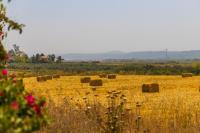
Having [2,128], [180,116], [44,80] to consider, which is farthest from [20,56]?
[44,80]

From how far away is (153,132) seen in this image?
899 centimetres

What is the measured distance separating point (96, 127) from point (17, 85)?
529 cm

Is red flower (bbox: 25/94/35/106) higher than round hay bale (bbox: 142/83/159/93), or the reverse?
red flower (bbox: 25/94/35/106)

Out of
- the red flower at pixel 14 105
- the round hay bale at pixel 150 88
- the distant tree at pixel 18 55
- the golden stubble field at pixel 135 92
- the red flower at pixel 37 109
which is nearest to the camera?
the red flower at pixel 14 105

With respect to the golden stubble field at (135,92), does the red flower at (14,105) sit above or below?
above

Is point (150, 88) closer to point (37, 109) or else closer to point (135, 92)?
point (135, 92)

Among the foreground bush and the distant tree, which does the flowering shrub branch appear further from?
the distant tree

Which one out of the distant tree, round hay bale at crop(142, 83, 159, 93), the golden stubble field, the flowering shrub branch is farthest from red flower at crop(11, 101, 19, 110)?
round hay bale at crop(142, 83, 159, 93)

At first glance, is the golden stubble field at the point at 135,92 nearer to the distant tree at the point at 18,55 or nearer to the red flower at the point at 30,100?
the distant tree at the point at 18,55

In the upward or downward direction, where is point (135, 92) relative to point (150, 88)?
downward

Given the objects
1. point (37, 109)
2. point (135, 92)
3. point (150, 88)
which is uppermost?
point (37, 109)

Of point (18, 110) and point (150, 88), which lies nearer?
point (18, 110)

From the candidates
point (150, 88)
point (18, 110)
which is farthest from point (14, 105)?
point (150, 88)

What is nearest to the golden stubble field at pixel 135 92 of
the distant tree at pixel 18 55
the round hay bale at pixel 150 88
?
the round hay bale at pixel 150 88
